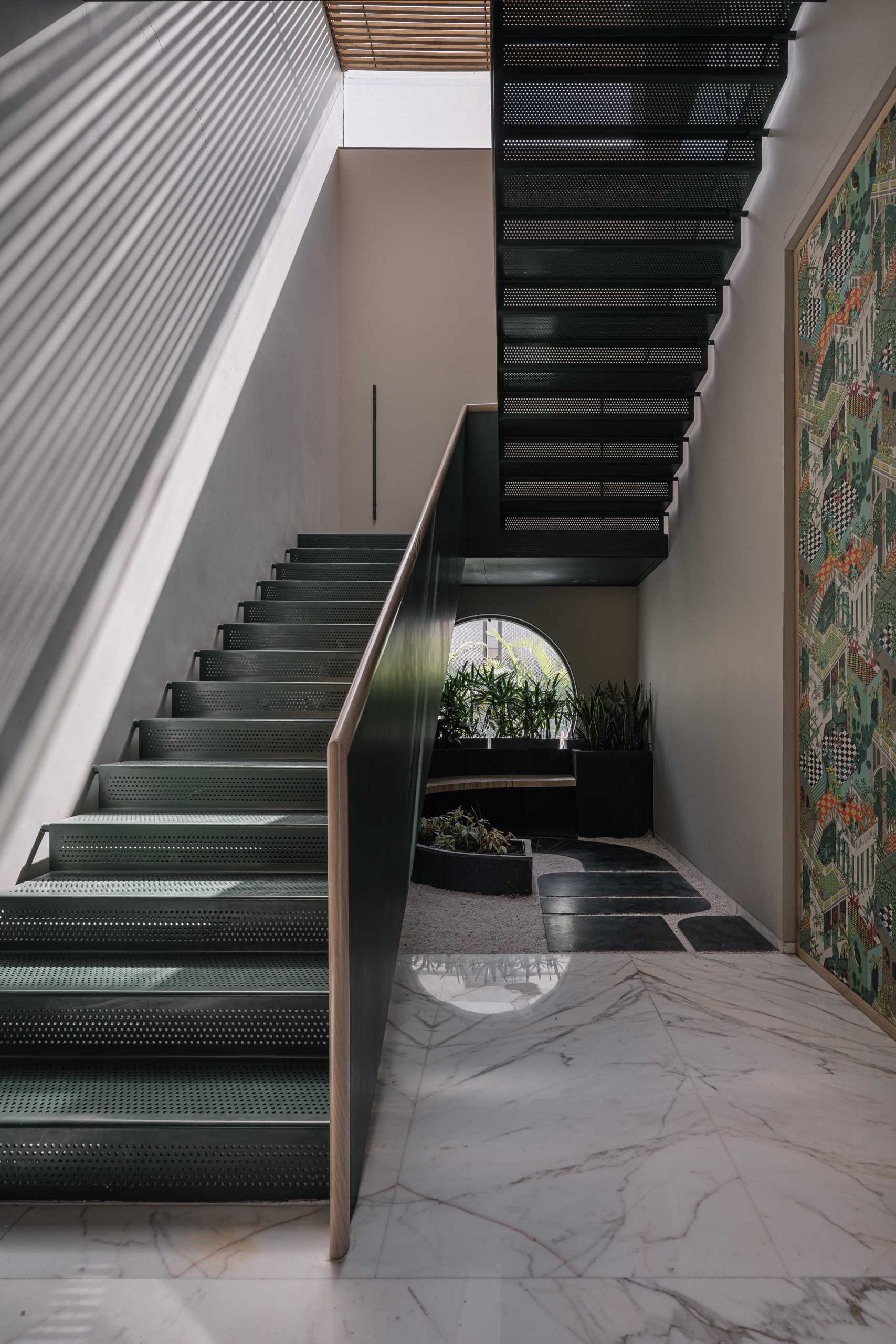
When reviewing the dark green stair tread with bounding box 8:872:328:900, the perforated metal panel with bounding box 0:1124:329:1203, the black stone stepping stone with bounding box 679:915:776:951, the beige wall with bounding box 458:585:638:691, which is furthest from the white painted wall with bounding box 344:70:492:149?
the perforated metal panel with bounding box 0:1124:329:1203

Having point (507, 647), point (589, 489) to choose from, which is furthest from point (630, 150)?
point (507, 647)

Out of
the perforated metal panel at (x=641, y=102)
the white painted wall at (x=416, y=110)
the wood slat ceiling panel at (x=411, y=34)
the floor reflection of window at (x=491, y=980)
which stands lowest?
the floor reflection of window at (x=491, y=980)

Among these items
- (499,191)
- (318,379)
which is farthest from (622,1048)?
A: (318,379)

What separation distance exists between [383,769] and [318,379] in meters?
5.17

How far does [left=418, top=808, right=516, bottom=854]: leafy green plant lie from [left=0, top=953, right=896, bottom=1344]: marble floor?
2.34 meters

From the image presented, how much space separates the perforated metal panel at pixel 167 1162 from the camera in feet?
6.59

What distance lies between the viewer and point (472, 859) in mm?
4832

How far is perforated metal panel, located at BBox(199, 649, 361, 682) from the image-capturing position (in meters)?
4.07

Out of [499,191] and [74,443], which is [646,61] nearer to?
[499,191]

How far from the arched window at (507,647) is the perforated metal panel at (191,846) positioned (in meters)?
5.51

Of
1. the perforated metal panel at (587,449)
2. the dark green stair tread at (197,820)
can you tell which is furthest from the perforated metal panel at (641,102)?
the dark green stair tread at (197,820)

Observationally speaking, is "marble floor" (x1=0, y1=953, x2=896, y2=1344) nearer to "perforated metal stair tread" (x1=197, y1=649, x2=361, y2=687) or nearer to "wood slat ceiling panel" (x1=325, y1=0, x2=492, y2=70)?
"perforated metal stair tread" (x1=197, y1=649, x2=361, y2=687)

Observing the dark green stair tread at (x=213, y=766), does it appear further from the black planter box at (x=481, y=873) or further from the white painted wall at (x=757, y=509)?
the white painted wall at (x=757, y=509)

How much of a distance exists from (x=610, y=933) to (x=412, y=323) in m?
5.81
